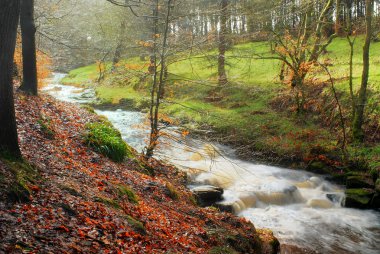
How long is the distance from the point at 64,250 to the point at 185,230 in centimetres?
332

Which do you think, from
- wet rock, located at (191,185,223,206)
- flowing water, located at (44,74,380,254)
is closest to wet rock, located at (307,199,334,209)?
flowing water, located at (44,74,380,254)

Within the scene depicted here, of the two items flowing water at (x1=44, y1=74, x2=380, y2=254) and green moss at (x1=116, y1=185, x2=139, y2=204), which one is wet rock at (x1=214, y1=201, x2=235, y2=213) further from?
green moss at (x1=116, y1=185, x2=139, y2=204)

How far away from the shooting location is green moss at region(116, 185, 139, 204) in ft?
26.2

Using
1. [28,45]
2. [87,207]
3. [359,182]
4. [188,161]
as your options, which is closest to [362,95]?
[359,182]

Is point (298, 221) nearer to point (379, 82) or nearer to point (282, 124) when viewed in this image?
point (282, 124)

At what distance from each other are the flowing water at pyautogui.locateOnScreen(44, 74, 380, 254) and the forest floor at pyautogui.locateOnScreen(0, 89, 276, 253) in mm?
1592

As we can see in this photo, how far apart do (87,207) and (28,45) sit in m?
8.78

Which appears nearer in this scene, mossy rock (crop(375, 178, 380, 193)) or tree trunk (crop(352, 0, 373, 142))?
mossy rock (crop(375, 178, 380, 193))

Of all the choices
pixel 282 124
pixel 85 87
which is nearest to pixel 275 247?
pixel 282 124

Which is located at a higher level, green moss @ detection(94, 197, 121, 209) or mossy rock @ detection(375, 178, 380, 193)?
green moss @ detection(94, 197, 121, 209)

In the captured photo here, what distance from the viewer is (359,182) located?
13.2 metres

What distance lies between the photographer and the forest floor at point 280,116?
13270 mm

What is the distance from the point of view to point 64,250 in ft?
15.7

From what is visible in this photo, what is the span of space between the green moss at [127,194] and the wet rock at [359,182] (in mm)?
9007
